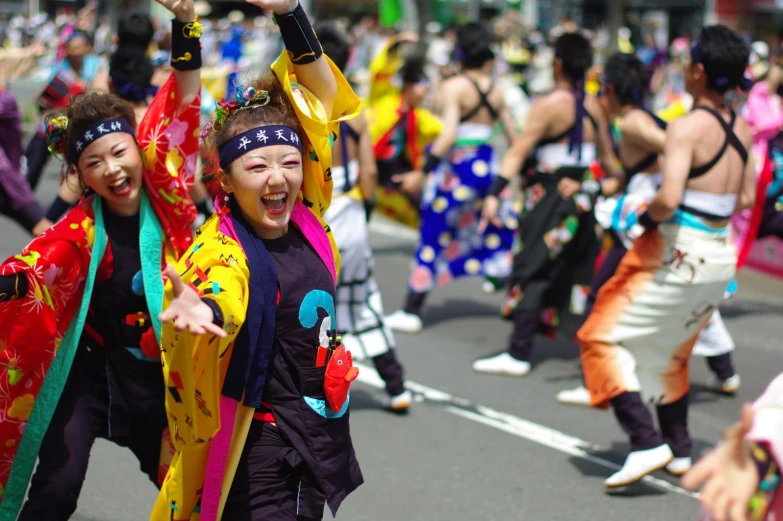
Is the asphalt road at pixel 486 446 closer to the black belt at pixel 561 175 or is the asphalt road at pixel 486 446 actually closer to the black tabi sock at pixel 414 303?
the black tabi sock at pixel 414 303

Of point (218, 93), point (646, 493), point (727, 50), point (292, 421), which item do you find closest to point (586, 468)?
point (646, 493)

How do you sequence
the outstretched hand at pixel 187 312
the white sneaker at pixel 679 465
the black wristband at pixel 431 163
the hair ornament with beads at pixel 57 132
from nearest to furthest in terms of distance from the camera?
the outstretched hand at pixel 187 312, the hair ornament with beads at pixel 57 132, the white sneaker at pixel 679 465, the black wristband at pixel 431 163

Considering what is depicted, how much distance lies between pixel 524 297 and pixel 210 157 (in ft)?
12.0

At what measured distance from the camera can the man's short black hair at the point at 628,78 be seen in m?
5.71

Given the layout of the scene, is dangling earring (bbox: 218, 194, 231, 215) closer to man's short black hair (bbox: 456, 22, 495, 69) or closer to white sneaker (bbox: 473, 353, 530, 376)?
white sneaker (bbox: 473, 353, 530, 376)

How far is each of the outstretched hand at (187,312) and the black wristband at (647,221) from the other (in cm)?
257

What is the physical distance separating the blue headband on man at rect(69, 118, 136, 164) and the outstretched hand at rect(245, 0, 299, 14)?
0.78 metres

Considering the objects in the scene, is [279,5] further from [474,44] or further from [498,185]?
[474,44]

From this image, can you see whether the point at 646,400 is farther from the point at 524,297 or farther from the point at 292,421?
the point at 292,421

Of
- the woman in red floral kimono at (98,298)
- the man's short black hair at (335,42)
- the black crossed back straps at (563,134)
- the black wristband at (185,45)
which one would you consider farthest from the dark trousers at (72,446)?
the black crossed back straps at (563,134)

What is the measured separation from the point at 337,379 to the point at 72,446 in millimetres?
1016

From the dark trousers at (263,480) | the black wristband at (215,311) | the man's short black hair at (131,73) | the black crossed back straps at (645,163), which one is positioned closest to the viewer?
the black wristband at (215,311)

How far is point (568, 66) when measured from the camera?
21.4 feet

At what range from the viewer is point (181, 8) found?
344cm
